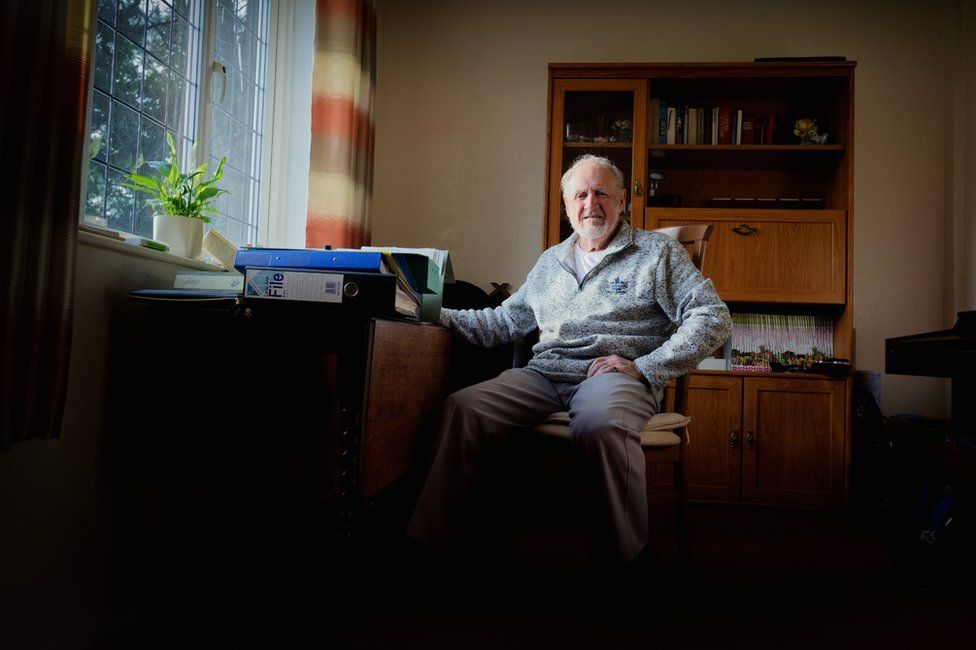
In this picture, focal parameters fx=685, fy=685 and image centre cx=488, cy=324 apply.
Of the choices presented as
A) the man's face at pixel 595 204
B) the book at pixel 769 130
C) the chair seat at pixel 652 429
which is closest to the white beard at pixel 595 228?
the man's face at pixel 595 204

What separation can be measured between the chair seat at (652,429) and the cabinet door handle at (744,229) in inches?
53.3

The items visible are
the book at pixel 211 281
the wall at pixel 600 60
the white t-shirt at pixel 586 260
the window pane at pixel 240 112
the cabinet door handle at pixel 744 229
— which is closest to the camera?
the book at pixel 211 281

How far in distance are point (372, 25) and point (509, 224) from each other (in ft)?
3.67

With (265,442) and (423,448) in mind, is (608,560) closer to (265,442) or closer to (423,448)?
(423,448)

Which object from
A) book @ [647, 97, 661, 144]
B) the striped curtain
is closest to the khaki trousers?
the striped curtain

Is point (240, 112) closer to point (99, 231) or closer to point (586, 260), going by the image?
point (99, 231)

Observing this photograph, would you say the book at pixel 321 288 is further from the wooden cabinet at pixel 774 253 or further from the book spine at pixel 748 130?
the book spine at pixel 748 130

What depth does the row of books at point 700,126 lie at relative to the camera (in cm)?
304

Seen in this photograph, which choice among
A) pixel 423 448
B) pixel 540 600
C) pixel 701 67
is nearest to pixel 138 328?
pixel 423 448

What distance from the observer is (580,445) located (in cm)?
165

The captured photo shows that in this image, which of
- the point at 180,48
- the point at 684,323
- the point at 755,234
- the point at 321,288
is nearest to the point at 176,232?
the point at 321,288

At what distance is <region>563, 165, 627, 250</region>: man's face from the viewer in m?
2.08

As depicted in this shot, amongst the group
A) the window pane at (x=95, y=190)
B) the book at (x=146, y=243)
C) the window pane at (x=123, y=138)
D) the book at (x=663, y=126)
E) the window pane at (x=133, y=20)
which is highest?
the book at (x=663, y=126)

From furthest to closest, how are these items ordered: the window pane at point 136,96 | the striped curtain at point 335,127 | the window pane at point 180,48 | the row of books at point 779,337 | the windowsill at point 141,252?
the row of books at point 779,337
the striped curtain at point 335,127
the window pane at point 180,48
the window pane at point 136,96
the windowsill at point 141,252
